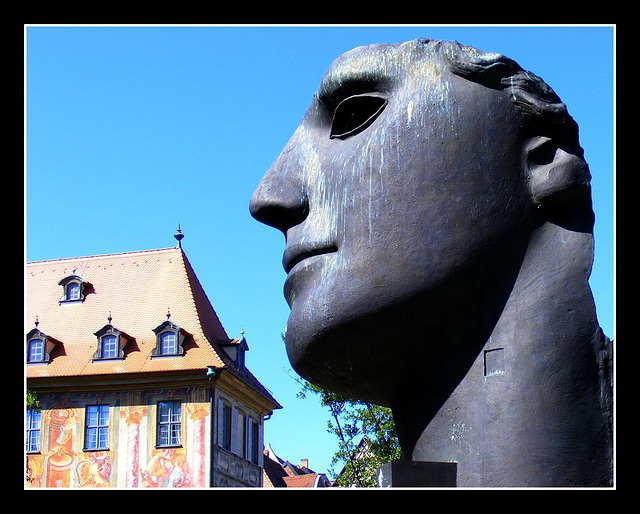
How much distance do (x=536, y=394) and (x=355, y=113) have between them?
4.32 feet

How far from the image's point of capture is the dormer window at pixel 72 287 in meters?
33.2

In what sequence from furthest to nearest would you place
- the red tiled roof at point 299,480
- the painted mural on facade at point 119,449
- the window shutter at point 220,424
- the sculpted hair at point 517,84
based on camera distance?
the red tiled roof at point 299,480 < the window shutter at point 220,424 < the painted mural on facade at point 119,449 < the sculpted hair at point 517,84

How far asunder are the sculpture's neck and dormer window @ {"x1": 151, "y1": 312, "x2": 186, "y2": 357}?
1080 inches

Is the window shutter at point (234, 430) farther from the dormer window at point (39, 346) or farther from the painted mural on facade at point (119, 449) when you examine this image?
the dormer window at point (39, 346)

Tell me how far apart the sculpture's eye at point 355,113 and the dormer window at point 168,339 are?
27.1 meters

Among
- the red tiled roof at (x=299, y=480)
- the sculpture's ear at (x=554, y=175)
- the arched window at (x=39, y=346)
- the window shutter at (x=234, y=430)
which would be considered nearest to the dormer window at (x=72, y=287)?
the arched window at (x=39, y=346)

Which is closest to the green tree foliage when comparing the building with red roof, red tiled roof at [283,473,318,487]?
the building with red roof

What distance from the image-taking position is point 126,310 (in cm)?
3231

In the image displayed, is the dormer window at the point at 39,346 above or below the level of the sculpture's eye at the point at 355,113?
above

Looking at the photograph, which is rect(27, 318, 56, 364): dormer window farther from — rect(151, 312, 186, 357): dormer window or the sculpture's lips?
the sculpture's lips

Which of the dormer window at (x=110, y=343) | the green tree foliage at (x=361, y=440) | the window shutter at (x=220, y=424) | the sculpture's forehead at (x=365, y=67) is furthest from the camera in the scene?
the dormer window at (x=110, y=343)

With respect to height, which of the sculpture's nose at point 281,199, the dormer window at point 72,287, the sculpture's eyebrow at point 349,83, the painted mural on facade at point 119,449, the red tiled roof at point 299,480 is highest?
the dormer window at point 72,287

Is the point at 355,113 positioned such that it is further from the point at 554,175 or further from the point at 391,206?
the point at 554,175

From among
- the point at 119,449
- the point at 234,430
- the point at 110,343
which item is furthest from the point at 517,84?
the point at 234,430
